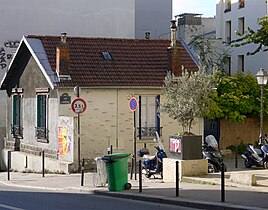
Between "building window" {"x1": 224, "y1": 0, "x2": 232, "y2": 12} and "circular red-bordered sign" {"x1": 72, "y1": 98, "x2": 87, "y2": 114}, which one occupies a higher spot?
"building window" {"x1": 224, "y1": 0, "x2": 232, "y2": 12}

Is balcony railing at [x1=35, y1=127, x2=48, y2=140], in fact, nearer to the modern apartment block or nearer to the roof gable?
the roof gable

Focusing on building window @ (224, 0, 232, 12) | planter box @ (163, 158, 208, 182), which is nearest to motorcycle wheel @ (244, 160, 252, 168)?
planter box @ (163, 158, 208, 182)

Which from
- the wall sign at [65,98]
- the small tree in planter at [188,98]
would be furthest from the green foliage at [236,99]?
Result: the small tree in planter at [188,98]

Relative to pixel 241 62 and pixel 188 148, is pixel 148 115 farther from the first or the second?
pixel 241 62

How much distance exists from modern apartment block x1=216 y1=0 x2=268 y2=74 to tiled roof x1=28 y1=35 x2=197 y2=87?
39.9ft

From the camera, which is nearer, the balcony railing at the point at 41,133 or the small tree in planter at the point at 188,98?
the small tree in planter at the point at 188,98

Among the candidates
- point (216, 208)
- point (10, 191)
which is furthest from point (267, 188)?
point (10, 191)

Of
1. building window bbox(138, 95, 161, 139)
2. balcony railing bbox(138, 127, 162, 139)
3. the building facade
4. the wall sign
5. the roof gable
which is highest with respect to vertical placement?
the building facade

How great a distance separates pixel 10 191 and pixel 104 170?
341 cm

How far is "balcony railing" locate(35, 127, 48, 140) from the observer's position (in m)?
31.6

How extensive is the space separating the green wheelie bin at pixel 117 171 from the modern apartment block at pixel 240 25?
2482 cm

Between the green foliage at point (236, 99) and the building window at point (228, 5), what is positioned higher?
the building window at point (228, 5)

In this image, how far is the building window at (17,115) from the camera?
35594mm

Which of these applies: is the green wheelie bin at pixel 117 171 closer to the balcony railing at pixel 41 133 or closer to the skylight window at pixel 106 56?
the skylight window at pixel 106 56
